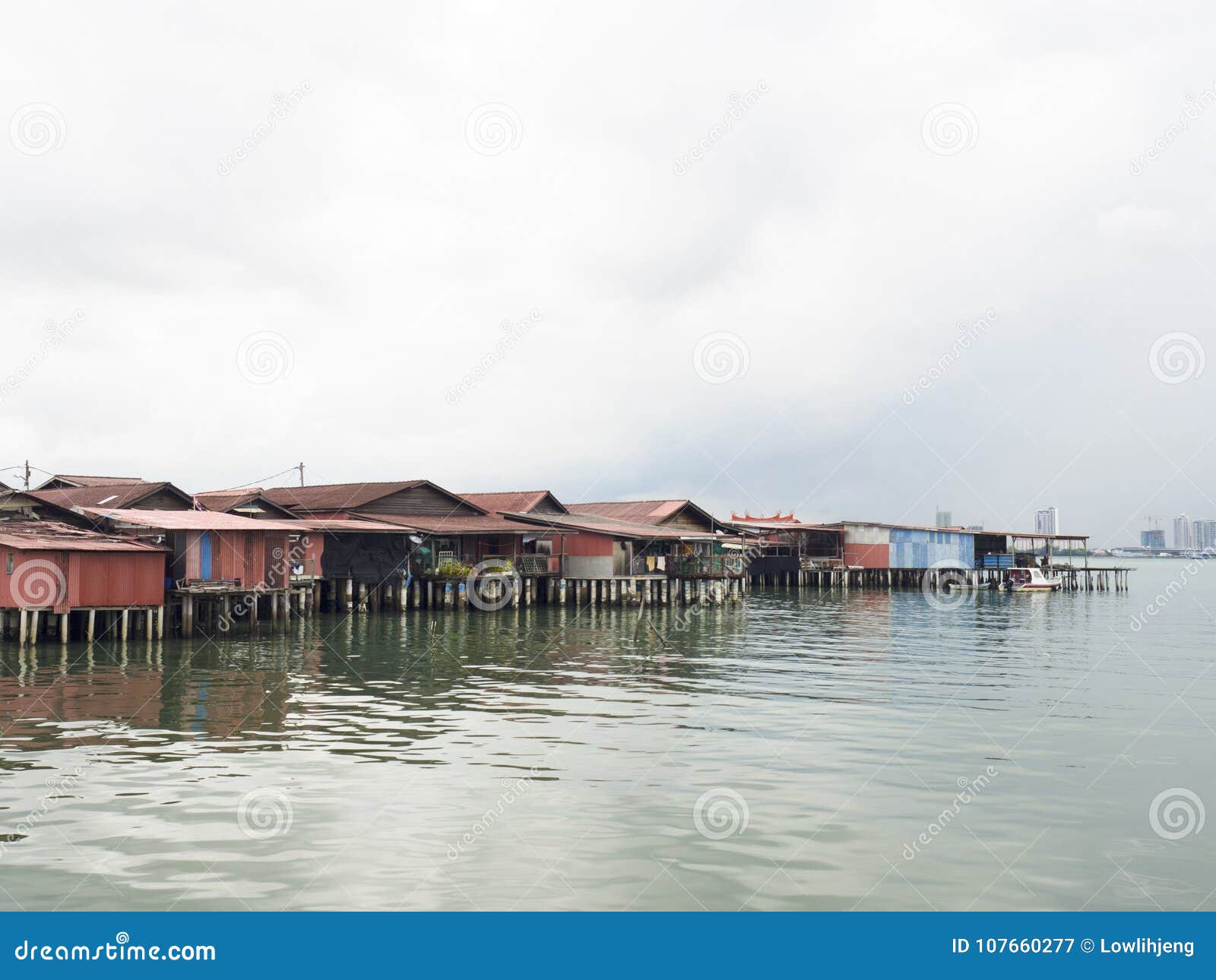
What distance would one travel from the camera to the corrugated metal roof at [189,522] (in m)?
33.8

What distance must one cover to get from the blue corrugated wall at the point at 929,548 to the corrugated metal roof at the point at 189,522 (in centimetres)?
5297

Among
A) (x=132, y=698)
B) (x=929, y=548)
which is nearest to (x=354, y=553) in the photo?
(x=132, y=698)

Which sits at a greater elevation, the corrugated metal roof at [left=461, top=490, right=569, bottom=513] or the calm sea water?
the corrugated metal roof at [left=461, top=490, right=569, bottom=513]

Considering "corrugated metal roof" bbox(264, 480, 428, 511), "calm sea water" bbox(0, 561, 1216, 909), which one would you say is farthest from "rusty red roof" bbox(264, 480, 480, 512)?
"calm sea water" bbox(0, 561, 1216, 909)

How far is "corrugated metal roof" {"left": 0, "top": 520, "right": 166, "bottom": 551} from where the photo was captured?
30.0 meters

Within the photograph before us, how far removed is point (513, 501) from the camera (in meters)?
57.6

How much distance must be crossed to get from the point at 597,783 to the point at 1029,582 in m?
69.8

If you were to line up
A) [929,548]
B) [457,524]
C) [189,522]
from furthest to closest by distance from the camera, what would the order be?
[929,548], [457,524], [189,522]

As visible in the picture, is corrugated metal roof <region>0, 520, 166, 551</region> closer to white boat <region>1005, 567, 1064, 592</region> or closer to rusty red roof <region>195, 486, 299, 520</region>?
rusty red roof <region>195, 486, 299, 520</region>

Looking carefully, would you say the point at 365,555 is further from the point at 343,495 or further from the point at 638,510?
the point at 638,510

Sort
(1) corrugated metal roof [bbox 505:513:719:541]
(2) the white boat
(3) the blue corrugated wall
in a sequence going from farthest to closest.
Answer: (3) the blue corrugated wall < (2) the white boat < (1) corrugated metal roof [bbox 505:513:719:541]

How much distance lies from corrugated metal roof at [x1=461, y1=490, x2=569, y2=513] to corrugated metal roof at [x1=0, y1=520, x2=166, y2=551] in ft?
77.6

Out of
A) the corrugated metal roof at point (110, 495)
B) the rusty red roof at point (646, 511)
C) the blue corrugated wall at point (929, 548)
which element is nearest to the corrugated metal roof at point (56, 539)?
the corrugated metal roof at point (110, 495)

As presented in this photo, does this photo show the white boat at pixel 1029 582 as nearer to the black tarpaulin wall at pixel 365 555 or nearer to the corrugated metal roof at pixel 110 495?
the black tarpaulin wall at pixel 365 555
